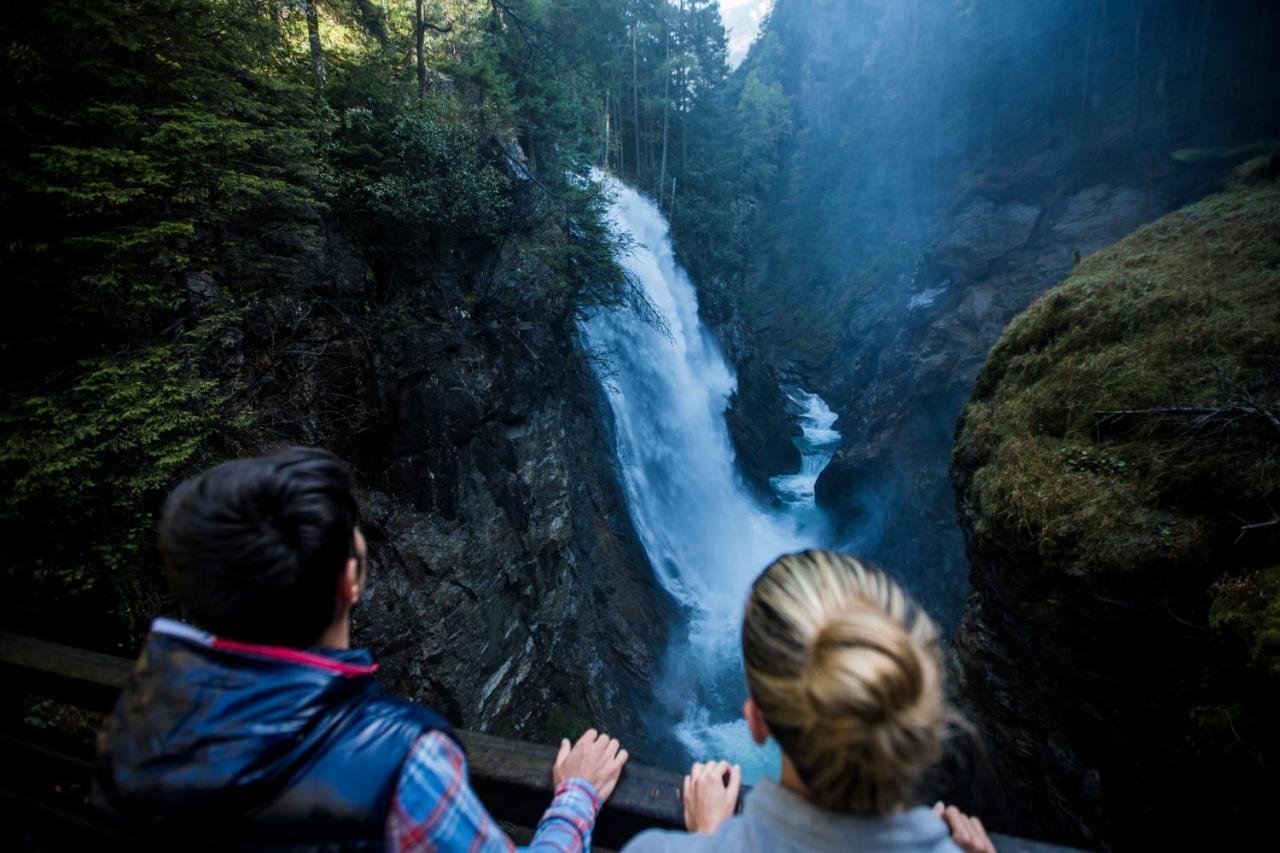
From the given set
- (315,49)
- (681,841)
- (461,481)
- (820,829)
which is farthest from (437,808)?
(315,49)

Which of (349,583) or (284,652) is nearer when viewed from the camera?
(284,652)

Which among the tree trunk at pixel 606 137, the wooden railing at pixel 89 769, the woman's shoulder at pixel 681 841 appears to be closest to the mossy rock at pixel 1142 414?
the wooden railing at pixel 89 769

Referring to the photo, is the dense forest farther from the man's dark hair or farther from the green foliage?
the man's dark hair

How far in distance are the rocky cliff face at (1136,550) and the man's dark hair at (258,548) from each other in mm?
4805

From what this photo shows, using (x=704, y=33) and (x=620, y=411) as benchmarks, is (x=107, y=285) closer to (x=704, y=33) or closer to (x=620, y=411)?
(x=620, y=411)

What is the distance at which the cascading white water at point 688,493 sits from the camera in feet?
40.2

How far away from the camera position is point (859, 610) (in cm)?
93

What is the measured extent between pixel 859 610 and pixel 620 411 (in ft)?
43.1

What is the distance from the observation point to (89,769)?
1.57 meters

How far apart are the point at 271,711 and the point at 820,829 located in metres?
0.98

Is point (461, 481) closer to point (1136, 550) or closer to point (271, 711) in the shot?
point (271, 711)

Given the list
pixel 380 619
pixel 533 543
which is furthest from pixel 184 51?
pixel 533 543

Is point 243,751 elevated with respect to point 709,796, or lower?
elevated

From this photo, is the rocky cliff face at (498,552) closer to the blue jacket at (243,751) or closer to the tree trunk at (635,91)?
the blue jacket at (243,751)
